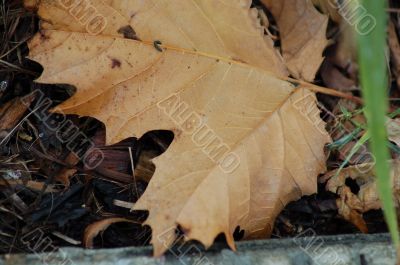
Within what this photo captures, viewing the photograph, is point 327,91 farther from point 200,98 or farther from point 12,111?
point 12,111

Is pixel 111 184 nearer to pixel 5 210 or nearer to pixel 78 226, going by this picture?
pixel 78 226

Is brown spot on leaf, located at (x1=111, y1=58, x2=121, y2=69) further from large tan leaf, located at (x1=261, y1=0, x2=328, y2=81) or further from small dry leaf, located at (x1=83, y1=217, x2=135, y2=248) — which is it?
large tan leaf, located at (x1=261, y1=0, x2=328, y2=81)

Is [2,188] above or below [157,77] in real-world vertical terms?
below

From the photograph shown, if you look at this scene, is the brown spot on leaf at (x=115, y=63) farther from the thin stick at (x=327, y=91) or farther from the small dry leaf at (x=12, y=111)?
the thin stick at (x=327, y=91)

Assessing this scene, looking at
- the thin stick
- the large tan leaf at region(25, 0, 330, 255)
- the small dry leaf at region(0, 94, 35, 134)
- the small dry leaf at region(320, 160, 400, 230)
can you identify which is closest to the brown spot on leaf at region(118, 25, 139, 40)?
the large tan leaf at region(25, 0, 330, 255)

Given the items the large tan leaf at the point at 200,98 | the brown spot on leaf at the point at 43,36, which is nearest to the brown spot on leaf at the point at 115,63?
the large tan leaf at the point at 200,98

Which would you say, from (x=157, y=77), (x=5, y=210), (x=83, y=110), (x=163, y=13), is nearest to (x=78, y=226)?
(x=5, y=210)
